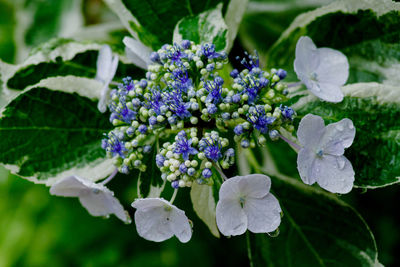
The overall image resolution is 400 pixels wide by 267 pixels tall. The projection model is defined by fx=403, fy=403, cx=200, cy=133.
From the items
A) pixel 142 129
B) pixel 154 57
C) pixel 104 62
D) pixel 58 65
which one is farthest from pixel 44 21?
pixel 142 129

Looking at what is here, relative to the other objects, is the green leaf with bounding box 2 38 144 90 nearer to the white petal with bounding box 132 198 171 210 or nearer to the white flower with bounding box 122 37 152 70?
the white flower with bounding box 122 37 152 70

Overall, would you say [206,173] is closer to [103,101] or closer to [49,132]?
[103,101]

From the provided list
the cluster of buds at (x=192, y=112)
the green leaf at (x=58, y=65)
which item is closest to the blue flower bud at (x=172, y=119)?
the cluster of buds at (x=192, y=112)

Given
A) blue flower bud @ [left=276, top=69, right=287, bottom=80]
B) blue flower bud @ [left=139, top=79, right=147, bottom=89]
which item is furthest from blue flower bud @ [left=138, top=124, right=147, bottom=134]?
blue flower bud @ [left=276, top=69, right=287, bottom=80]

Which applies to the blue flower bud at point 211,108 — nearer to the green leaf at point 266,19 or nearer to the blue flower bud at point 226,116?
the blue flower bud at point 226,116

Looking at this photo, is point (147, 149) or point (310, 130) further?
point (147, 149)

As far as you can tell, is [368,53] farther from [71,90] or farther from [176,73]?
[71,90]
